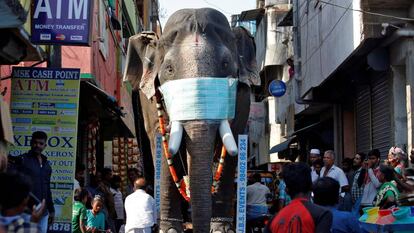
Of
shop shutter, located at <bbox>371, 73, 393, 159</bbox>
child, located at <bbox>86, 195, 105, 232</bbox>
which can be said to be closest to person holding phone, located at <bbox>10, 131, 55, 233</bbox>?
child, located at <bbox>86, 195, 105, 232</bbox>

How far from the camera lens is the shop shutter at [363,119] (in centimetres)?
2061

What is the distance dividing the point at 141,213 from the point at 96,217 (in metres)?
0.87

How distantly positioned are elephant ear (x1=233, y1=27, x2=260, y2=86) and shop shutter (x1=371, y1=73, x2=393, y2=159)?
5.23m

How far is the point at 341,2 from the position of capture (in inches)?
734

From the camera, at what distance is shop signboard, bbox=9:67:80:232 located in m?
12.6

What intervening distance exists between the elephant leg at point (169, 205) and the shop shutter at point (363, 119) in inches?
358

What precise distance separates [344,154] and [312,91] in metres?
1.77

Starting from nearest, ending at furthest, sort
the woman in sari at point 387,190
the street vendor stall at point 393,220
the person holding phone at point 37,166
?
the street vendor stall at point 393,220, the woman in sari at point 387,190, the person holding phone at point 37,166

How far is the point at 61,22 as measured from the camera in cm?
1286

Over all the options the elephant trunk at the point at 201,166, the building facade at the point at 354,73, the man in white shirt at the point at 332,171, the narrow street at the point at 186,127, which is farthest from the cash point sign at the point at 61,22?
the building facade at the point at 354,73

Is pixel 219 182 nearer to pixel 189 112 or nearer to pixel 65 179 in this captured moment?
pixel 189 112

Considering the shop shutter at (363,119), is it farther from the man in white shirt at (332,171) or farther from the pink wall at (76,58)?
the man in white shirt at (332,171)

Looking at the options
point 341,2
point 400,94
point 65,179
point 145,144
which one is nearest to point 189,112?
point 65,179

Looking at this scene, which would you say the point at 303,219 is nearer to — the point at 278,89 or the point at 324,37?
the point at 324,37
